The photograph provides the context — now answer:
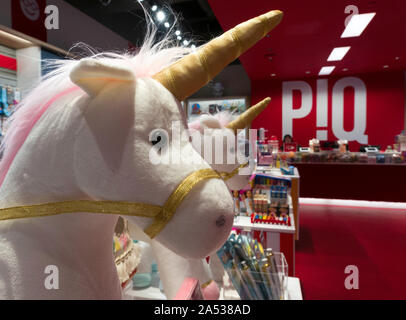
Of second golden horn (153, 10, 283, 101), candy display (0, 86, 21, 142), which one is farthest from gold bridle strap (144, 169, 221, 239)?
candy display (0, 86, 21, 142)

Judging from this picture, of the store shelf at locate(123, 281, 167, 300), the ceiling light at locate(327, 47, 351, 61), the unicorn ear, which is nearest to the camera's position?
the unicorn ear

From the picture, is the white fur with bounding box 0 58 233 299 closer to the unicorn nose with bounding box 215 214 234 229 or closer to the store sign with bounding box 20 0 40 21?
the unicorn nose with bounding box 215 214 234 229

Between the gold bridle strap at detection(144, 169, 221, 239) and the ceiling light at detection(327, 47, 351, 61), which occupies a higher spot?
the ceiling light at detection(327, 47, 351, 61)

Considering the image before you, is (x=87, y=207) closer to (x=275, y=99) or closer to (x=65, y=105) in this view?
(x=65, y=105)

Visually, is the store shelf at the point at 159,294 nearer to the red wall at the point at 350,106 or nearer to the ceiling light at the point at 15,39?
the ceiling light at the point at 15,39

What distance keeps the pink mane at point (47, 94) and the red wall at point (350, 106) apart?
6.81m

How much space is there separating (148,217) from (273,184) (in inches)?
63.6

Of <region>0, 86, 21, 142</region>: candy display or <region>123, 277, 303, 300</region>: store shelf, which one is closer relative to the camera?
<region>123, 277, 303, 300</region>: store shelf

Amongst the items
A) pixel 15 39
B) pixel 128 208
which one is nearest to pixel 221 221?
pixel 128 208

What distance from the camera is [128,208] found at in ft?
1.35

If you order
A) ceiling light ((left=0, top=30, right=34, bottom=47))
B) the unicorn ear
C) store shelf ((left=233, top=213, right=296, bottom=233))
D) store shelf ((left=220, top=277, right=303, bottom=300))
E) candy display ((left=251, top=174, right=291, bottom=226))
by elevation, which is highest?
ceiling light ((left=0, top=30, right=34, bottom=47))

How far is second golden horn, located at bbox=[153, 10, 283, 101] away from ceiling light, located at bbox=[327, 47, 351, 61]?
4773 millimetres

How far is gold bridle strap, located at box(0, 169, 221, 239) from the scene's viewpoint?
1.34 ft
